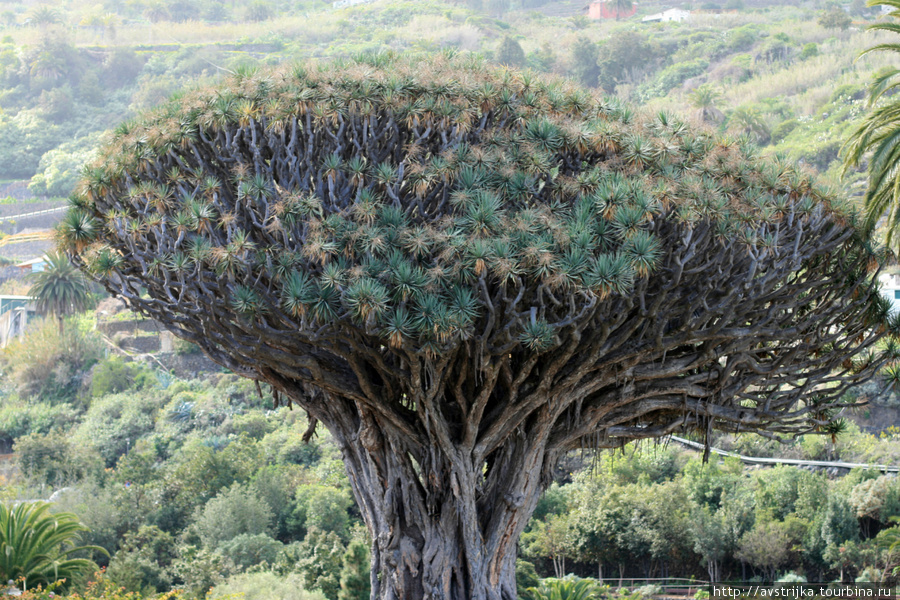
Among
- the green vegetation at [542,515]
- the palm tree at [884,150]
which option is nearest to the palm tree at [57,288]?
the green vegetation at [542,515]

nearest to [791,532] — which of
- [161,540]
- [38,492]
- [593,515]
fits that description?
[593,515]

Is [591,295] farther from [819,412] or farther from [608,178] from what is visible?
[819,412]

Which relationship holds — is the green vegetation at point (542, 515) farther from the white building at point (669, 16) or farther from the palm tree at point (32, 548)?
the white building at point (669, 16)

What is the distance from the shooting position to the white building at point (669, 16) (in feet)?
337

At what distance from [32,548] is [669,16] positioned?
106 meters

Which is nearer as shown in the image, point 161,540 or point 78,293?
point 161,540

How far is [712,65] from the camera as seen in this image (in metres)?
79.8

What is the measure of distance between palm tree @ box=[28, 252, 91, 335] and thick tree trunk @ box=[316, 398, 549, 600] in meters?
38.9

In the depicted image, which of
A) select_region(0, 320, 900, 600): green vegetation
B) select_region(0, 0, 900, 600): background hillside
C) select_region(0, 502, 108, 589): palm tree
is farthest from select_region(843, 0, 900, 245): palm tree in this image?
select_region(0, 502, 108, 589): palm tree

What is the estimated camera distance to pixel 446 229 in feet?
29.2

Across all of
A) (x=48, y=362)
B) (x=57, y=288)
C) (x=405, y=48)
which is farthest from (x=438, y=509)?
(x=405, y=48)

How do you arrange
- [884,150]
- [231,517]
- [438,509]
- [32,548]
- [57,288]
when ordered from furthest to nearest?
1. [57,288]
2. [231,517]
3. [32,548]
4. [884,150]
5. [438,509]

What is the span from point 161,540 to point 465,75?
2119 centimetres

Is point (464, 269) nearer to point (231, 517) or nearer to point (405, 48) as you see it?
point (231, 517)
